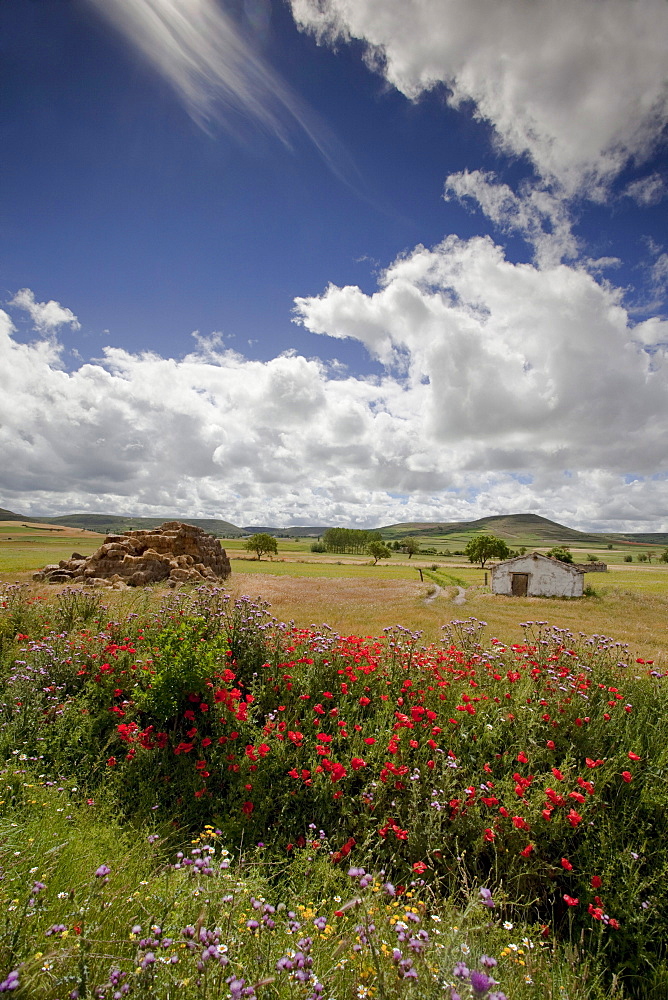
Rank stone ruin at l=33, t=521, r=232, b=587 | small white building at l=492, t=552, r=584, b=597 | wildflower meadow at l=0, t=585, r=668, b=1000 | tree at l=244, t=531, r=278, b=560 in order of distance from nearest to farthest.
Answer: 1. wildflower meadow at l=0, t=585, r=668, b=1000
2. stone ruin at l=33, t=521, r=232, b=587
3. small white building at l=492, t=552, r=584, b=597
4. tree at l=244, t=531, r=278, b=560

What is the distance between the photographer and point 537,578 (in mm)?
45094

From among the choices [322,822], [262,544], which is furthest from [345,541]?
[322,822]

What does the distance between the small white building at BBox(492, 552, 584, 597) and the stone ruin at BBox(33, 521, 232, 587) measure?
29.5 meters

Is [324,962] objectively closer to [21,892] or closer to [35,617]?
[21,892]

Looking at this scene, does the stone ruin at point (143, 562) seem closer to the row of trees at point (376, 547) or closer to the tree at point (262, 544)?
the row of trees at point (376, 547)

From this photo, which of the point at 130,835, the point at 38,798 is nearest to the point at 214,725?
the point at 130,835

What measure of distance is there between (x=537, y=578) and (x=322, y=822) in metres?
45.6

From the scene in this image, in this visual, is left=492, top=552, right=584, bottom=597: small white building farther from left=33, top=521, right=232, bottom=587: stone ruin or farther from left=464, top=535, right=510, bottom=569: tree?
left=464, top=535, right=510, bottom=569: tree

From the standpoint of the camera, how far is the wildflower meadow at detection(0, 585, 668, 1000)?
2570mm

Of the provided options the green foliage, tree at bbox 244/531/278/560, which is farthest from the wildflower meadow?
the green foliage

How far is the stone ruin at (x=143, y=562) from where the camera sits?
30031 millimetres

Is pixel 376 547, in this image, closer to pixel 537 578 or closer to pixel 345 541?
pixel 345 541

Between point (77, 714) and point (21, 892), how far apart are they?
12.2 ft

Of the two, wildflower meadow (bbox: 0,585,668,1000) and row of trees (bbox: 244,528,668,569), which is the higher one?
wildflower meadow (bbox: 0,585,668,1000)
